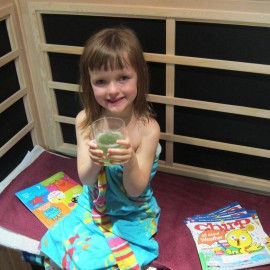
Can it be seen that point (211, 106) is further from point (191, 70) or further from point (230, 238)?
point (230, 238)

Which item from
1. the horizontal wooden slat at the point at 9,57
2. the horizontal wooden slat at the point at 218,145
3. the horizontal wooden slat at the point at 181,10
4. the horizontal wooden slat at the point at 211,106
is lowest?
the horizontal wooden slat at the point at 218,145

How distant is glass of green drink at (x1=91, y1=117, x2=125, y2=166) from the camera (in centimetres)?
93

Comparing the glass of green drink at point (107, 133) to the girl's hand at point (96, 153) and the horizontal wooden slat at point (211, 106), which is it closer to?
the girl's hand at point (96, 153)

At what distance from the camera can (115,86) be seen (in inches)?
39.7

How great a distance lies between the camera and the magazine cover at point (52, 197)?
134cm

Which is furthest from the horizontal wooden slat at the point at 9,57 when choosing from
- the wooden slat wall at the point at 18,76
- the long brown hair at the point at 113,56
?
the long brown hair at the point at 113,56

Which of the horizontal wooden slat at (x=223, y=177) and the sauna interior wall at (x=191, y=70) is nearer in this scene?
the sauna interior wall at (x=191, y=70)

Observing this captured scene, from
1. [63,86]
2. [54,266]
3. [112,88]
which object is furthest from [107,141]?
[63,86]

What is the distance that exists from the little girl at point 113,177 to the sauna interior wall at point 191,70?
19 centimetres

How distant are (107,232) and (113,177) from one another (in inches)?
6.9

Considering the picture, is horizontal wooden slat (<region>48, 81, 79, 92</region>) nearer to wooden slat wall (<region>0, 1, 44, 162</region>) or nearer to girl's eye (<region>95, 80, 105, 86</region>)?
wooden slat wall (<region>0, 1, 44, 162</region>)

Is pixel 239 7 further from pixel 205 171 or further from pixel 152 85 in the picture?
pixel 205 171

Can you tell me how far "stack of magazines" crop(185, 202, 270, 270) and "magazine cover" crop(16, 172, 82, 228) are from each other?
46 centimetres

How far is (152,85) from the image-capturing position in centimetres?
137
